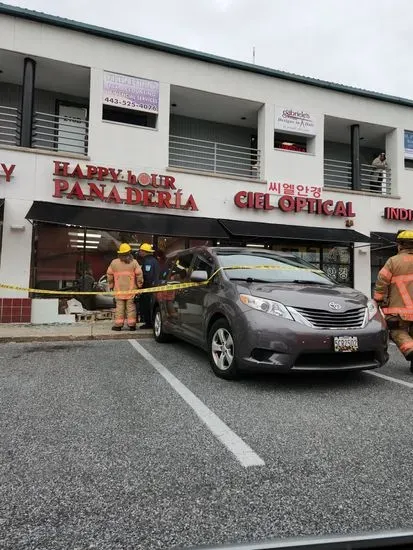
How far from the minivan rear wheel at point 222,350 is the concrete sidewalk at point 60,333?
3767 mm

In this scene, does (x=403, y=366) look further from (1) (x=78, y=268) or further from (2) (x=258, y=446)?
(1) (x=78, y=268)

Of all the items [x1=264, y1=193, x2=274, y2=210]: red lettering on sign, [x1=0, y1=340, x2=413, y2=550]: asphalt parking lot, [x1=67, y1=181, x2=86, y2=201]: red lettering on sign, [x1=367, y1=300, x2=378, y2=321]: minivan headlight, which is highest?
[x1=264, y1=193, x2=274, y2=210]: red lettering on sign

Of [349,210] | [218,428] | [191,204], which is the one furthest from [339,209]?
[218,428]

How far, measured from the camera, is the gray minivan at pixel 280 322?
445 cm

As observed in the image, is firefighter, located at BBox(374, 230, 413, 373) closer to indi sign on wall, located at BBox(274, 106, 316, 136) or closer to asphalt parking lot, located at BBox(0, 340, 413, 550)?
asphalt parking lot, located at BBox(0, 340, 413, 550)

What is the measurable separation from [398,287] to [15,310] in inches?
333

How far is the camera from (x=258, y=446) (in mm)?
3156

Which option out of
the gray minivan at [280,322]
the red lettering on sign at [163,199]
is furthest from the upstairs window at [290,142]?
the gray minivan at [280,322]

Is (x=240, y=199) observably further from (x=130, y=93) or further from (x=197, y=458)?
(x=197, y=458)

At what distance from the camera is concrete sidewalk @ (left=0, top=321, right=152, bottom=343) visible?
26.9 feet

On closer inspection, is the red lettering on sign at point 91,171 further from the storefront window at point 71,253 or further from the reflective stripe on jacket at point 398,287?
the reflective stripe on jacket at point 398,287

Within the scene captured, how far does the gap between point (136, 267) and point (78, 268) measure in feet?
8.68

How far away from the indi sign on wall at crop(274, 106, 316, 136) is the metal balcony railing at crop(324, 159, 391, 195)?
1.60 metres

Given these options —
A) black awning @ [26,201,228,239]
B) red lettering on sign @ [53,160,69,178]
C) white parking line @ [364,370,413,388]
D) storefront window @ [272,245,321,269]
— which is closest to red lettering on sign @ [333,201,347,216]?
storefront window @ [272,245,321,269]
